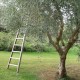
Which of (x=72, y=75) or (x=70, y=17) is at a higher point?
(x=70, y=17)

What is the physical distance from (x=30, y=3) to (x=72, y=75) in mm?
4858

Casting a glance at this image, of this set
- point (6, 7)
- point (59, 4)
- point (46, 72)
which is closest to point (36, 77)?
point (46, 72)

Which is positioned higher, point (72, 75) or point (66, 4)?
point (66, 4)

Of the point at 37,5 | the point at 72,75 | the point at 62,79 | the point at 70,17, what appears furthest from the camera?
the point at 72,75

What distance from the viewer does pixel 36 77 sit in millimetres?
10453

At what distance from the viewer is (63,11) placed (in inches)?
296

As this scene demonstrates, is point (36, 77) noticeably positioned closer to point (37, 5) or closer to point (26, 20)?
point (26, 20)

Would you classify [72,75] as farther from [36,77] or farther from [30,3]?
[30,3]

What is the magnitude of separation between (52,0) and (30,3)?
2.13 ft

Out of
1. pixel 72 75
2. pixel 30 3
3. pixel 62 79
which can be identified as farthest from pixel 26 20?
pixel 72 75

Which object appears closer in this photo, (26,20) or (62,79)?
(26,20)

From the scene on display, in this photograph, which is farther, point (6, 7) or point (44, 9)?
point (6, 7)

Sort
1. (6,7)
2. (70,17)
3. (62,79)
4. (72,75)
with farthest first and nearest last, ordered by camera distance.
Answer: (72,75) < (62,79) < (6,7) < (70,17)

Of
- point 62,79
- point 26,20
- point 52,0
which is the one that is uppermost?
point 52,0
